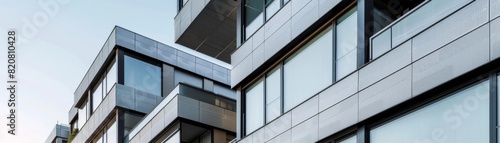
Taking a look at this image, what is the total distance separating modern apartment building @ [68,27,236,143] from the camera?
24.7 metres

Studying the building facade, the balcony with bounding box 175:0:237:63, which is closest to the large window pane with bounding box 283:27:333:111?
the building facade

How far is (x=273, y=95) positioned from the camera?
747 inches

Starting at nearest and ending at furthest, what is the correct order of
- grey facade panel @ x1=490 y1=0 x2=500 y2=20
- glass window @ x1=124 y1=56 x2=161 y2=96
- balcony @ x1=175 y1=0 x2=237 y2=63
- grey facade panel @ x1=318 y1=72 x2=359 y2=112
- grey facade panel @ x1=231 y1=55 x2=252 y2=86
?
1. grey facade panel @ x1=490 y1=0 x2=500 y2=20
2. grey facade panel @ x1=318 y1=72 x2=359 y2=112
3. grey facade panel @ x1=231 y1=55 x2=252 y2=86
4. balcony @ x1=175 y1=0 x2=237 y2=63
5. glass window @ x1=124 y1=56 x2=161 y2=96

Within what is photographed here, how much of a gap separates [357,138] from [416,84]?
8.28 ft

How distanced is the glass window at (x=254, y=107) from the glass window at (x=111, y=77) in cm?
1044

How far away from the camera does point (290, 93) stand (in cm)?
1805

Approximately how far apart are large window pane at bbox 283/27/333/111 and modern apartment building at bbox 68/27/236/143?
6.90 metres

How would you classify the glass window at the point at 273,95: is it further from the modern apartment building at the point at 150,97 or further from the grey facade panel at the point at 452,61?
the grey facade panel at the point at 452,61

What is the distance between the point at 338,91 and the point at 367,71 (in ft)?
3.87

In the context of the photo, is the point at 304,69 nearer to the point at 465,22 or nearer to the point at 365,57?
the point at 365,57

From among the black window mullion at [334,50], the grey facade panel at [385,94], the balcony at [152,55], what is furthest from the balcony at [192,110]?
the grey facade panel at [385,94]

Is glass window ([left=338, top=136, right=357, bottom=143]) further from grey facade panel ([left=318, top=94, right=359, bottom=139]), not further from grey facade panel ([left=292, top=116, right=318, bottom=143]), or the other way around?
grey facade panel ([left=292, top=116, right=318, bottom=143])

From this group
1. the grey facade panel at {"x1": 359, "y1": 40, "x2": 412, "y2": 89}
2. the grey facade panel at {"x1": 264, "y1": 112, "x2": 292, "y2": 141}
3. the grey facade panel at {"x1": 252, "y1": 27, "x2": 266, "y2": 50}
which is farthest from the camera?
the grey facade panel at {"x1": 252, "y1": 27, "x2": 266, "y2": 50}

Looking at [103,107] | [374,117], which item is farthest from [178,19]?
[374,117]
